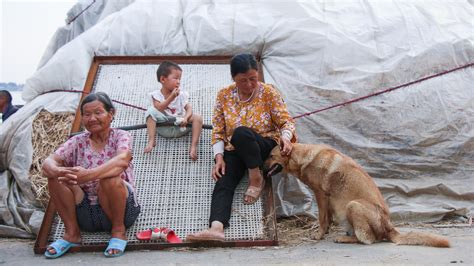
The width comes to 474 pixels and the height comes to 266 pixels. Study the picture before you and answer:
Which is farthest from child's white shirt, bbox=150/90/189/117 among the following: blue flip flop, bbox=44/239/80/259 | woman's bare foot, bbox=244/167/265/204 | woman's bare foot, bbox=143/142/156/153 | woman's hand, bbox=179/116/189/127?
blue flip flop, bbox=44/239/80/259

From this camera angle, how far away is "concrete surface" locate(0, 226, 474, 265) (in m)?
2.62

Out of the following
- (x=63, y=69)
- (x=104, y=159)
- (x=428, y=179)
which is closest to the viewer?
(x=104, y=159)

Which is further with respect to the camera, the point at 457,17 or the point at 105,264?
the point at 457,17

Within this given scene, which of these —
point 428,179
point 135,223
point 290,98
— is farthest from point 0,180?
point 428,179

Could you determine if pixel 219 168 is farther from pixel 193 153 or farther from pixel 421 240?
pixel 421 240

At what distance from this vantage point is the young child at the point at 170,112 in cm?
391

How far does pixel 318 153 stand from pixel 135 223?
4.46 ft

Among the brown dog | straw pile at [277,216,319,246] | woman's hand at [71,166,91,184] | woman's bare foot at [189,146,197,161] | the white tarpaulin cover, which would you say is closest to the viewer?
woman's hand at [71,166,91,184]

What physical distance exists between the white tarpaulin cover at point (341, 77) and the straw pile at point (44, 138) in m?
0.07

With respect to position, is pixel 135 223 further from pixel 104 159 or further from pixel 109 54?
pixel 109 54

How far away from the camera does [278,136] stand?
363 cm

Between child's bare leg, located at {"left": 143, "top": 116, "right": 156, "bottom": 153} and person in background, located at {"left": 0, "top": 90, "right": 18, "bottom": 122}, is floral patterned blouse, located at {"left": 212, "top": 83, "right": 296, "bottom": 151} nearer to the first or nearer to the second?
child's bare leg, located at {"left": 143, "top": 116, "right": 156, "bottom": 153}

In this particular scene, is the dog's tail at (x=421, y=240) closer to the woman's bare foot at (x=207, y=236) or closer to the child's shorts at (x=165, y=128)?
the woman's bare foot at (x=207, y=236)

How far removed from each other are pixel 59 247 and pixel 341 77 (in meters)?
2.96
